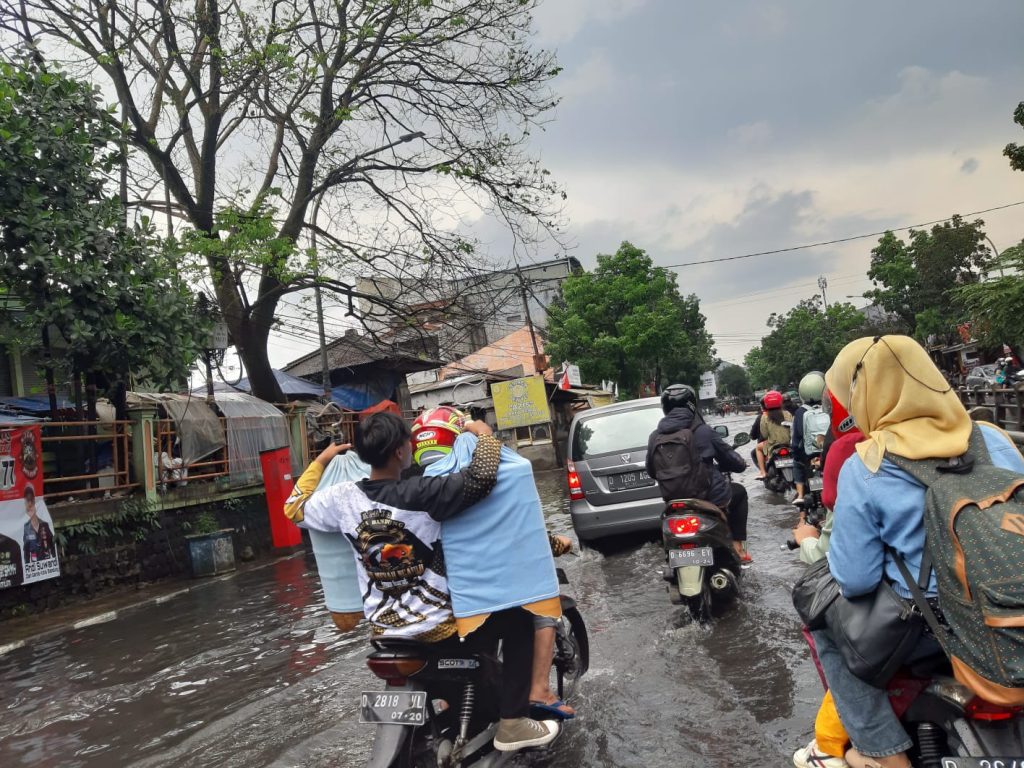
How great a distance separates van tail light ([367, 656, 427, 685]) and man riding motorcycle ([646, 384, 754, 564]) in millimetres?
2900

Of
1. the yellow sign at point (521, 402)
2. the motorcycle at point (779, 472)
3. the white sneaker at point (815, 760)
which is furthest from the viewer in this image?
the yellow sign at point (521, 402)

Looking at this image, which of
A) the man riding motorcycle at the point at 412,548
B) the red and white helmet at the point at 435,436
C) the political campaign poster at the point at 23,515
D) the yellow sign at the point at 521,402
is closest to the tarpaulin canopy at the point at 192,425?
the political campaign poster at the point at 23,515

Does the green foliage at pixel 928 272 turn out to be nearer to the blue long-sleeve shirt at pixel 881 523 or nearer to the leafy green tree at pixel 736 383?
the blue long-sleeve shirt at pixel 881 523

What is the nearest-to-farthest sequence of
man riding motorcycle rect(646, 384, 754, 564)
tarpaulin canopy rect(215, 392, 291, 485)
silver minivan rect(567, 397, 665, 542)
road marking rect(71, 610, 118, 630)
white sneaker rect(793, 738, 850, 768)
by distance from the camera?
white sneaker rect(793, 738, 850, 768)
man riding motorcycle rect(646, 384, 754, 564)
silver minivan rect(567, 397, 665, 542)
road marking rect(71, 610, 118, 630)
tarpaulin canopy rect(215, 392, 291, 485)

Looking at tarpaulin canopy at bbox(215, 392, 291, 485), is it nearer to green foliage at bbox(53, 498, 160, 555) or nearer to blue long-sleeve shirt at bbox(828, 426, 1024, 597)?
green foliage at bbox(53, 498, 160, 555)

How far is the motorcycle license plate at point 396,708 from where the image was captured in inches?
113

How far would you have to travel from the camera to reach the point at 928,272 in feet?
119

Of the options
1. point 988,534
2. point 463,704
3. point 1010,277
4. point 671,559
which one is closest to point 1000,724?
point 988,534

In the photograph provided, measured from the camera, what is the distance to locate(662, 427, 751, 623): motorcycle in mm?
5281

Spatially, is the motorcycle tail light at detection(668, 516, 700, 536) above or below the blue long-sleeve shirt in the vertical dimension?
below

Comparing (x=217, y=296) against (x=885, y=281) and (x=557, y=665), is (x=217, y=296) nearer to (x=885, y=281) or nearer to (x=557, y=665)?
(x=557, y=665)

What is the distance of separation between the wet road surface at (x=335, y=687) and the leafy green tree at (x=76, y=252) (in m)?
4.09

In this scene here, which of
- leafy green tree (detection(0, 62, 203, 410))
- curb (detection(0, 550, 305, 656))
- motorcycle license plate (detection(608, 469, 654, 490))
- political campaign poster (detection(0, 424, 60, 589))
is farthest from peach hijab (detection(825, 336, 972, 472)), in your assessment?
leafy green tree (detection(0, 62, 203, 410))

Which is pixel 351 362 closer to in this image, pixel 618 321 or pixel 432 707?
pixel 618 321
